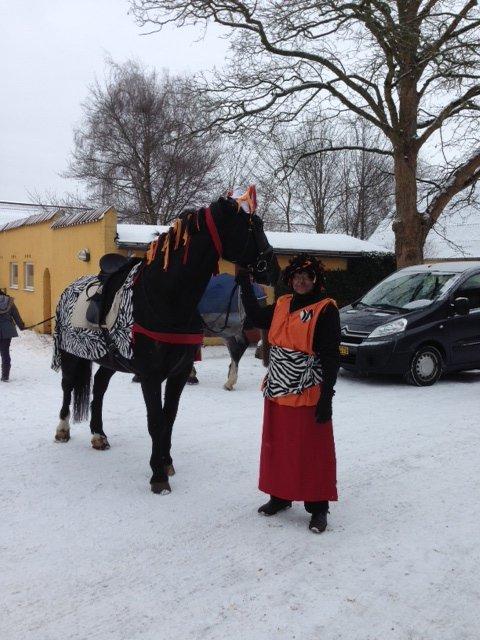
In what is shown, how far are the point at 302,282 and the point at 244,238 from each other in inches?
22.1

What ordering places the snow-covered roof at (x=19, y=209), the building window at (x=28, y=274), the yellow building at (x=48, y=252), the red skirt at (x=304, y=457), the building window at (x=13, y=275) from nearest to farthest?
the red skirt at (x=304, y=457) < the yellow building at (x=48, y=252) < the building window at (x=28, y=274) < the building window at (x=13, y=275) < the snow-covered roof at (x=19, y=209)

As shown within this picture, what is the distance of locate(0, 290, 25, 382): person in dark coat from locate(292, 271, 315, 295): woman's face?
7.14 metres

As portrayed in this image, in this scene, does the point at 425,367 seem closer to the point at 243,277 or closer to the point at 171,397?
the point at 171,397

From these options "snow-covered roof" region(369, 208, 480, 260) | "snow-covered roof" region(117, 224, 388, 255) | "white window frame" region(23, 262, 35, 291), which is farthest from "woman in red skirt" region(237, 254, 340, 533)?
"snow-covered roof" region(369, 208, 480, 260)

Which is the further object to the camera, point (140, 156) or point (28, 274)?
point (140, 156)

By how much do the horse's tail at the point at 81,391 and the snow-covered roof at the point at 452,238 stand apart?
67.5 ft

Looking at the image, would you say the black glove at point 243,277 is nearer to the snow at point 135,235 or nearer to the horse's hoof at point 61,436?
the horse's hoof at point 61,436

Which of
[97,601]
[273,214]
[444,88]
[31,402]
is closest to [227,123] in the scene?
[444,88]

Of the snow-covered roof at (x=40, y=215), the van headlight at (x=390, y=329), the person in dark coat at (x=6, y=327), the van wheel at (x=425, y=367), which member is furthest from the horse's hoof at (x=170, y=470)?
the snow-covered roof at (x=40, y=215)

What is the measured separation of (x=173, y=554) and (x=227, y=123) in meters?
13.8

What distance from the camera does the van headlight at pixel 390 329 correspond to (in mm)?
9250

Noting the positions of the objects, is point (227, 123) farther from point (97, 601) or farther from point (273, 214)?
point (273, 214)

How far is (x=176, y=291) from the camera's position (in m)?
4.45

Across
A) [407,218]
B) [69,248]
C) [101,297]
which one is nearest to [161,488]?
[101,297]
